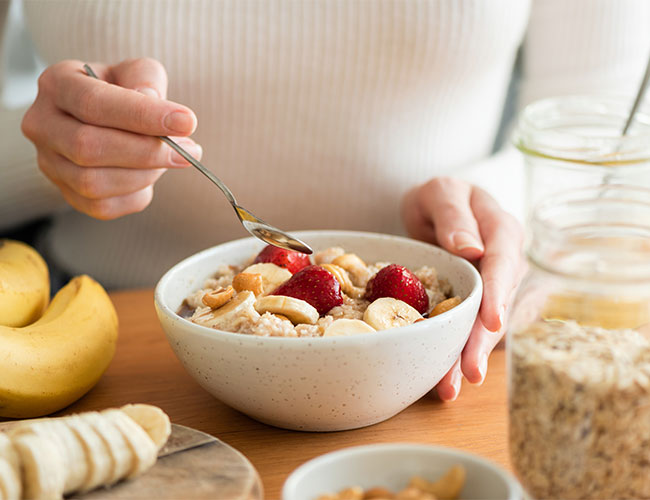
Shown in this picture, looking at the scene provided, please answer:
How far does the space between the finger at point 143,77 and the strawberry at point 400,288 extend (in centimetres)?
33

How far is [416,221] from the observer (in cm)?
92

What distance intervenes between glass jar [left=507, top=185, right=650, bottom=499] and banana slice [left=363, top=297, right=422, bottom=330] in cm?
14

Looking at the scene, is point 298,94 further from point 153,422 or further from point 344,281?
point 153,422

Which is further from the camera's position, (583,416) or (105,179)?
(105,179)

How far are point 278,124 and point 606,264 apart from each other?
0.75 metres

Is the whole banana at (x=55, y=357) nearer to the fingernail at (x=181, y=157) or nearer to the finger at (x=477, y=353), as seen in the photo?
the fingernail at (x=181, y=157)

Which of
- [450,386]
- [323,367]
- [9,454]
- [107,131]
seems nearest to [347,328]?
[323,367]

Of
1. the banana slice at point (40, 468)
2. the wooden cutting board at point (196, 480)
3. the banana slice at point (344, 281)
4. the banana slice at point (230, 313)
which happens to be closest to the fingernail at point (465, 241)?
the banana slice at point (344, 281)

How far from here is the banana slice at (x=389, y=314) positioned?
59 centimetres

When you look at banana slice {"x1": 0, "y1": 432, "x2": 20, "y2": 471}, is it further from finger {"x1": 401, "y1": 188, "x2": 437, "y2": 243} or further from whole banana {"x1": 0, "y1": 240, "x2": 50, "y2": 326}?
finger {"x1": 401, "y1": 188, "x2": 437, "y2": 243}

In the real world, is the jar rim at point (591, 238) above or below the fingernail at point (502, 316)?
above

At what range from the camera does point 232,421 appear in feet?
2.11

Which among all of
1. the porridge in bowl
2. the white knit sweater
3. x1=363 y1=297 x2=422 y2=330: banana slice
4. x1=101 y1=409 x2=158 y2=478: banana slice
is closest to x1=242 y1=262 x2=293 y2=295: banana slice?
the porridge in bowl

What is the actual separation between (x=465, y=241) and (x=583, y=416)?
0.34m
